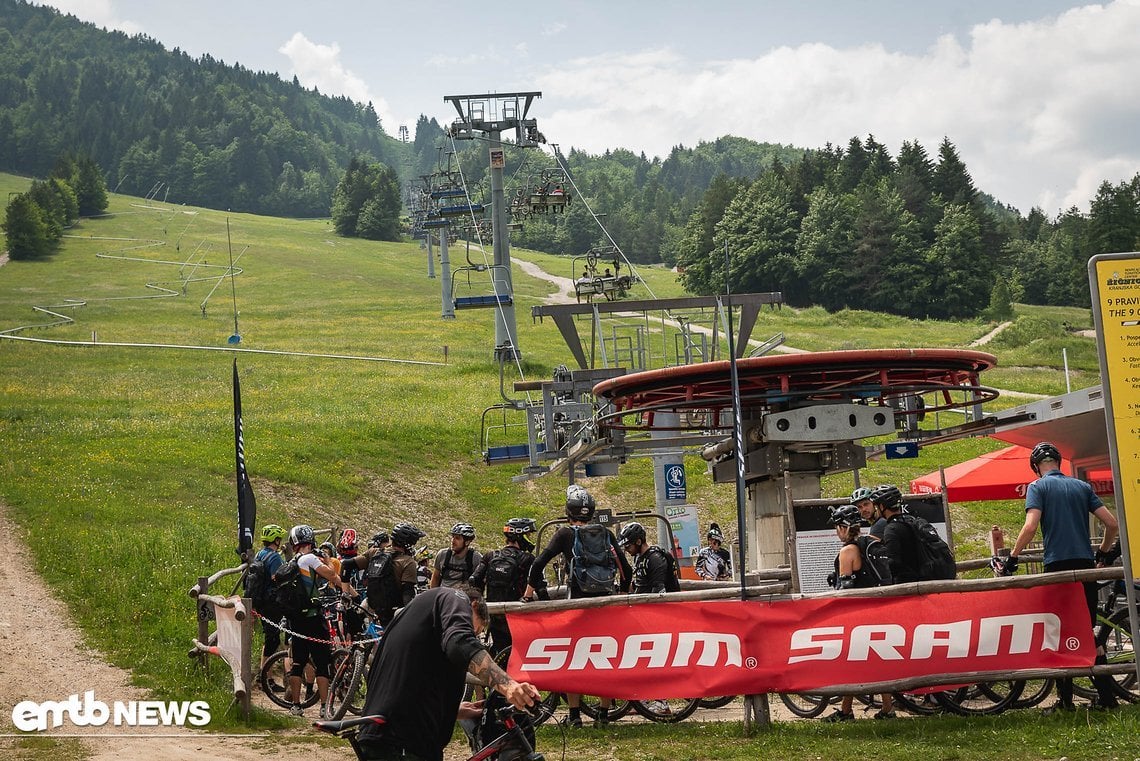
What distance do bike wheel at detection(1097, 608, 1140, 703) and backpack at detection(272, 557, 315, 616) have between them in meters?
8.11

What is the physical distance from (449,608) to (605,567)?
246 inches

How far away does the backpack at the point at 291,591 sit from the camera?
13.9 m

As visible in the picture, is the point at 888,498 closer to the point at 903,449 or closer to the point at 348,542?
the point at 903,449

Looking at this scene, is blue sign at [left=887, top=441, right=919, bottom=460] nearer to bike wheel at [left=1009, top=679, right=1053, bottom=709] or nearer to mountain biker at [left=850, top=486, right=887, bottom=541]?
mountain biker at [left=850, top=486, right=887, bottom=541]

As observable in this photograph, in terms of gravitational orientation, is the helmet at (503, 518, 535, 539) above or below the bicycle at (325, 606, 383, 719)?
above

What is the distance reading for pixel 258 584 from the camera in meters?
14.2

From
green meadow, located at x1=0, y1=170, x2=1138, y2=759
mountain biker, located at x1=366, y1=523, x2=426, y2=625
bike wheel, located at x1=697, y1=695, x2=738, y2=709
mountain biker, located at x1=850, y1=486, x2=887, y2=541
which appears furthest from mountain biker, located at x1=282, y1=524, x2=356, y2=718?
mountain biker, located at x1=850, y1=486, x2=887, y2=541

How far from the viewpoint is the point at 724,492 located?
40.8m

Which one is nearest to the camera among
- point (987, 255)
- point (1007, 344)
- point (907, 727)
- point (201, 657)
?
point (907, 727)

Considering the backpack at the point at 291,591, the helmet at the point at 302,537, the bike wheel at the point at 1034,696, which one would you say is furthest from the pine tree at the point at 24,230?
the bike wheel at the point at 1034,696

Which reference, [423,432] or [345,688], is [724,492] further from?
[345,688]

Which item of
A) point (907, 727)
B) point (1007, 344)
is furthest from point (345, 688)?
point (1007, 344)

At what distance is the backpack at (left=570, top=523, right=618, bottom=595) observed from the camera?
12.7 metres

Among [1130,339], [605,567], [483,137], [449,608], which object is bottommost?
[605,567]
